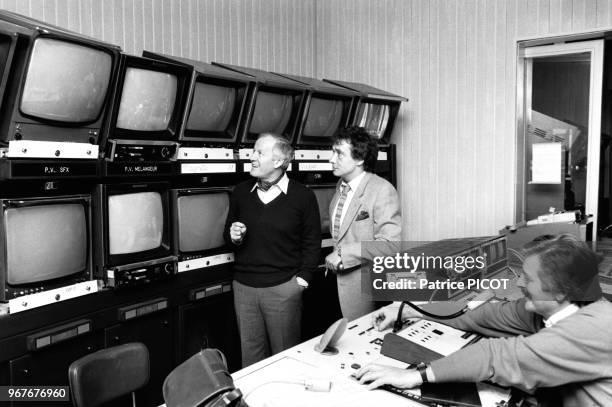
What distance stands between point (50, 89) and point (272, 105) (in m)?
1.43

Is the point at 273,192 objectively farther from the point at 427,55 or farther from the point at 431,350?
the point at 427,55

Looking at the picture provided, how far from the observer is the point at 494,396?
1.65 m

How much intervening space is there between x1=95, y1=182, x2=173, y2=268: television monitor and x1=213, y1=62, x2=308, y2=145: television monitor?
666mm

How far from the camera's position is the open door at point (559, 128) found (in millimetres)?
3600

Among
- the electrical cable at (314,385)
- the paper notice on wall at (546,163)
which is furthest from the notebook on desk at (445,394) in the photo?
the paper notice on wall at (546,163)

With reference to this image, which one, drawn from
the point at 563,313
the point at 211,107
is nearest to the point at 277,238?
the point at 211,107

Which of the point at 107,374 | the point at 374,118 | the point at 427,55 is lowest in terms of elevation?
the point at 107,374

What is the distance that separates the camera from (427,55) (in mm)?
4141

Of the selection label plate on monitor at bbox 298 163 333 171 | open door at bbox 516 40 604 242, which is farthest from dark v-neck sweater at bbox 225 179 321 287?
open door at bbox 516 40 604 242

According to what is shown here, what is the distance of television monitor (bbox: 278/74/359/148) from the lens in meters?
3.48

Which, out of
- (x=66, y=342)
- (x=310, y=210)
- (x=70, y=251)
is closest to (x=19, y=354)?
(x=66, y=342)

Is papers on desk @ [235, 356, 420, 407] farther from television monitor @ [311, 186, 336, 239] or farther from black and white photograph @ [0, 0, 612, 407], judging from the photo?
television monitor @ [311, 186, 336, 239]

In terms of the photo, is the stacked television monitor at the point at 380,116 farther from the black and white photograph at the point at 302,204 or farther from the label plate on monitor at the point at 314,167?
the label plate on monitor at the point at 314,167

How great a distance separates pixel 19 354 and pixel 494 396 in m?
1.74
